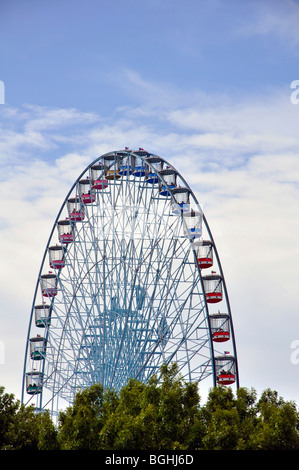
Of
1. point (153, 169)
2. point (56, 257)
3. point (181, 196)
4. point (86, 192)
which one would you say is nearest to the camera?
point (181, 196)

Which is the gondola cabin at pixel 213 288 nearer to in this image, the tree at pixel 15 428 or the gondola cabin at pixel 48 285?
the tree at pixel 15 428

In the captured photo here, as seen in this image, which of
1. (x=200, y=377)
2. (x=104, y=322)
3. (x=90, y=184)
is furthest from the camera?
(x=90, y=184)

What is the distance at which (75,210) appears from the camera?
52.8 m

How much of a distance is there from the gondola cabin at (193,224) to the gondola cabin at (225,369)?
6027 millimetres

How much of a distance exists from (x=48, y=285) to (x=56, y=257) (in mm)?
1729

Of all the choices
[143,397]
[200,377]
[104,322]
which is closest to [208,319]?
[200,377]

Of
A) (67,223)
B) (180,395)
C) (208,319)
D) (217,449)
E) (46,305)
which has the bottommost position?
(217,449)

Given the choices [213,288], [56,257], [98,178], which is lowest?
[213,288]

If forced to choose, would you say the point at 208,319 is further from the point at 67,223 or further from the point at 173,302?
the point at 67,223

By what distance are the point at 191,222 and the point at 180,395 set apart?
1404 centimetres

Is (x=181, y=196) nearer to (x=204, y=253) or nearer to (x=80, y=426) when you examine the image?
(x=204, y=253)

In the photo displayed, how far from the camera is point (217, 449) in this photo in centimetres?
2862

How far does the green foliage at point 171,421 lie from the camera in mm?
28969

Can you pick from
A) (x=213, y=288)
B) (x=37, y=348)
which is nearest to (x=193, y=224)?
(x=213, y=288)
